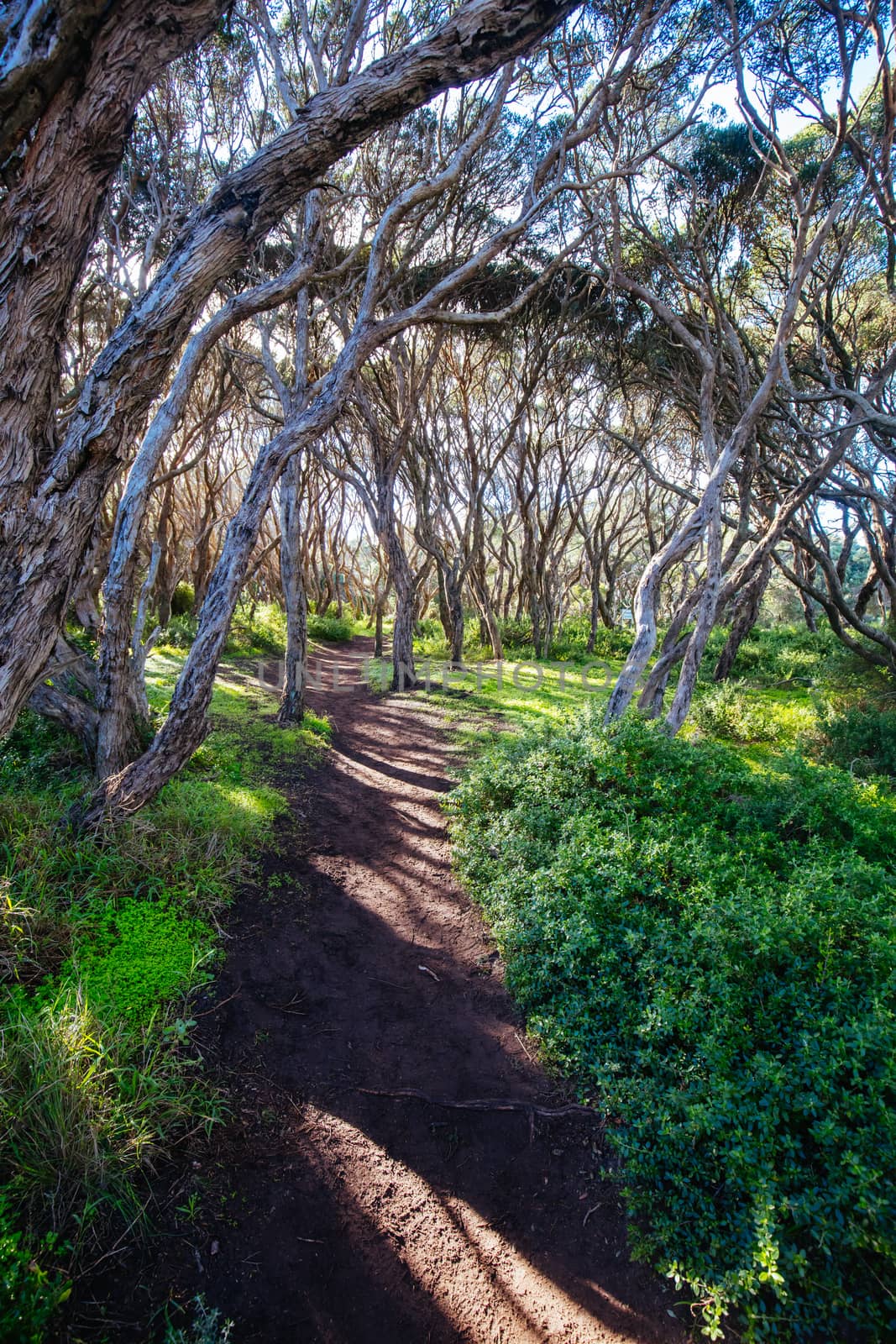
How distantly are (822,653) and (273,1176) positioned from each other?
45.4ft

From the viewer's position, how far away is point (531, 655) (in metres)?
16.5

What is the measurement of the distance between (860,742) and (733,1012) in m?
5.72

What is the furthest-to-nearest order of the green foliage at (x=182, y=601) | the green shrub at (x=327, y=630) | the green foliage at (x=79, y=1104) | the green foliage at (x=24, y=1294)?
the green shrub at (x=327, y=630) → the green foliage at (x=182, y=601) → the green foliage at (x=79, y=1104) → the green foliage at (x=24, y=1294)

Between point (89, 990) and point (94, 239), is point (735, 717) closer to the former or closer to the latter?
point (89, 990)

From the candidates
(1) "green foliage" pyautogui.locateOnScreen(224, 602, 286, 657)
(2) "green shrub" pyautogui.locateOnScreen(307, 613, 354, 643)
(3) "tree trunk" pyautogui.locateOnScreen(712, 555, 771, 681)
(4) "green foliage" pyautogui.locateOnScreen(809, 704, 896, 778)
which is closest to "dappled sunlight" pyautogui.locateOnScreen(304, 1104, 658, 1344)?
(4) "green foliage" pyautogui.locateOnScreen(809, 704, 896, 778)

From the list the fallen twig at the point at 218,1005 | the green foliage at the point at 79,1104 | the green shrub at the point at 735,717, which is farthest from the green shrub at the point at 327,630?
the green foliage at the point at 79,1104

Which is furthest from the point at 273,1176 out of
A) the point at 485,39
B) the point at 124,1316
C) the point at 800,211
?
the point at 800,211

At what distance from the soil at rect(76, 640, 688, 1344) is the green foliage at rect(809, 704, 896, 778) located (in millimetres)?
5198

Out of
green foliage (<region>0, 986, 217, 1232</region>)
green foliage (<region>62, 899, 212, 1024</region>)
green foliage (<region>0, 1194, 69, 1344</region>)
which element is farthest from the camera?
green foliage (<region>62, 899, 212, 1024</region>)

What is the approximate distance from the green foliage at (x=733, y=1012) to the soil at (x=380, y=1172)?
229 mm

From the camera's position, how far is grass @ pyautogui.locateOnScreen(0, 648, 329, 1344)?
2141 mm

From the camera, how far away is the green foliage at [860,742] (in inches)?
267

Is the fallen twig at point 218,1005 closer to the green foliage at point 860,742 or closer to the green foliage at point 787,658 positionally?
the green foliage at point 860,742

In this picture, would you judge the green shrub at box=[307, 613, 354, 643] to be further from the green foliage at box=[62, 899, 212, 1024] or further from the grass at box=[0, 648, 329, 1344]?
the green foliage at box=[62, 899, 212, 1024]
